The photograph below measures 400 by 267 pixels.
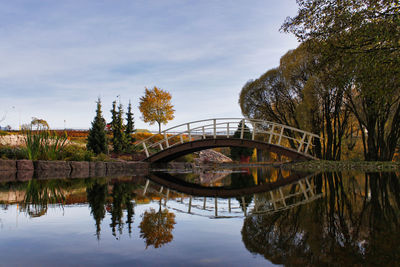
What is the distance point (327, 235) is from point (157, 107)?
43319mm

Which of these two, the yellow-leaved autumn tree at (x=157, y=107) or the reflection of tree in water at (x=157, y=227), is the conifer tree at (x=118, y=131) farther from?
the reflection of tree in water at (x=157, y=227)

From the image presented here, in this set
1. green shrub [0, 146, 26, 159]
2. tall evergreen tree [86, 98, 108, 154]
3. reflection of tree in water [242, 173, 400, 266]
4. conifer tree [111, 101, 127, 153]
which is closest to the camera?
reflection of tree in water [242, 173, 400, 266]

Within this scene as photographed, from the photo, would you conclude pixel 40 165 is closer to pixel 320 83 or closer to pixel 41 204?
pixel 41 204

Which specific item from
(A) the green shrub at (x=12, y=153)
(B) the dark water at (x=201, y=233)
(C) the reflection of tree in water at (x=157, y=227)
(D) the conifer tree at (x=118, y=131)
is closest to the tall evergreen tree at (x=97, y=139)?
(D) the conifer tree at (x=118, y=131)

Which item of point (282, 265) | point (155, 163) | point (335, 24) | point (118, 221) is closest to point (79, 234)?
point (118, 221)

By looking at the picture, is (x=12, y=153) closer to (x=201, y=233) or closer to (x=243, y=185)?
(x=243, y=185)

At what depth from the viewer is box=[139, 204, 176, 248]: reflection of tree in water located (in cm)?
292

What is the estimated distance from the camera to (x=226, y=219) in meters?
4.07

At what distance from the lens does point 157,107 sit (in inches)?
1794

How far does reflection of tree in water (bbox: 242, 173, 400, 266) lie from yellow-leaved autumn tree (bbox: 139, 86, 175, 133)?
41401mm

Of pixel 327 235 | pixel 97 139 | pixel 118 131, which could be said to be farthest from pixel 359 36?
pixel 118 131

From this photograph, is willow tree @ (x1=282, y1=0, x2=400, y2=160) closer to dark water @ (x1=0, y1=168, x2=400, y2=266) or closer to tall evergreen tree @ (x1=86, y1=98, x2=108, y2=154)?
dark water @ (x1=0, y1=168, x2=400, y2=266)

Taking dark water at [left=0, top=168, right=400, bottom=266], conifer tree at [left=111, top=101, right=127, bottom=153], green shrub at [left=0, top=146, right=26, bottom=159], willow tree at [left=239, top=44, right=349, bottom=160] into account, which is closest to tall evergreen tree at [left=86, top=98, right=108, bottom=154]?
conifer tree at [left=111, top=101, right=127, bottom=153]

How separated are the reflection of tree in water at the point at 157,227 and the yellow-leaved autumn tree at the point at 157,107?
41.3 m
